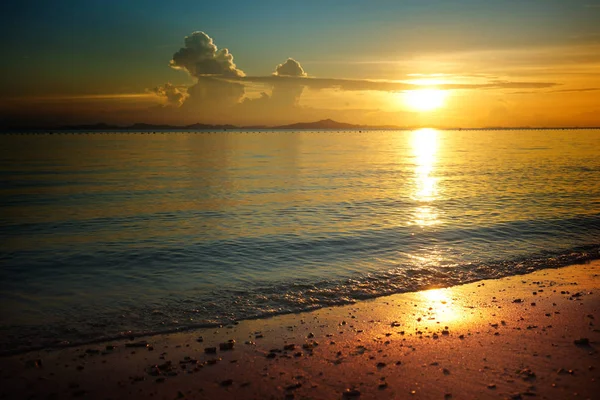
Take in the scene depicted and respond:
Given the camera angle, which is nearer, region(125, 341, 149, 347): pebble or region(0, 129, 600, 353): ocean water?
region(125, 341, 149, 347): pebble

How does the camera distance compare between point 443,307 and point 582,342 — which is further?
point 443,307

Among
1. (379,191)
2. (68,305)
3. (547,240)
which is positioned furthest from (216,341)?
(379,191)

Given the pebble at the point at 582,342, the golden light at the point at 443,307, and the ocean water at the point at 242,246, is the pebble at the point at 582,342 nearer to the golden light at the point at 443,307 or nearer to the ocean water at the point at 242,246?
the golden light at the point at 443,307

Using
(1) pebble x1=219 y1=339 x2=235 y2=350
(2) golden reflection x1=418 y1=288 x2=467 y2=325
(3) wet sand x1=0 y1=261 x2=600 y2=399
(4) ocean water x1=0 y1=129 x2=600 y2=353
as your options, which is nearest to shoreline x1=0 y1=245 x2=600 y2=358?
(4) ocean water x1=0 y1=129 x2=600 y2=353

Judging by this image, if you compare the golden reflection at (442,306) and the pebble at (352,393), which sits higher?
the pebble at (352,393)

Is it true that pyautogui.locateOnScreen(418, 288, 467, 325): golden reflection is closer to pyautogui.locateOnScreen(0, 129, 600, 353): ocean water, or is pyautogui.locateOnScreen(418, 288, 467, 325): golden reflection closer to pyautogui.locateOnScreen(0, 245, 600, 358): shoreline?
pyautogui.locateOnScreen(0, 245, 600, 358): shoreline

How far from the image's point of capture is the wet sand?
815 centimetres

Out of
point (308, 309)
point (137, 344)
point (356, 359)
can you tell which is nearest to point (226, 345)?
point (137, 344)

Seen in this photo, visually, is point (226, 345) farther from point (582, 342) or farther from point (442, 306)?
point (582, 342)

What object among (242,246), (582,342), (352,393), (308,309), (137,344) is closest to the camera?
(352,393)

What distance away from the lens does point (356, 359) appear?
9.32m

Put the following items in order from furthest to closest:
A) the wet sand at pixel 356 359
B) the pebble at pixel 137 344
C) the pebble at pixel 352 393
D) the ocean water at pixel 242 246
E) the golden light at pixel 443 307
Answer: the ocean water at pixel 242 246, the golden light at pixel 443 307, the pebble at pixel 137 344, the wet sand at pixel 356 359, the pebble at pixel 352 393

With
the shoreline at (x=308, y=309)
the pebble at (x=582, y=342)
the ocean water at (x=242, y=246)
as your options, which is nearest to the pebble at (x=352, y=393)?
the shoreline at (x=308, y=309)

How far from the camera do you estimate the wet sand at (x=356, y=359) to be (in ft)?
26.7
